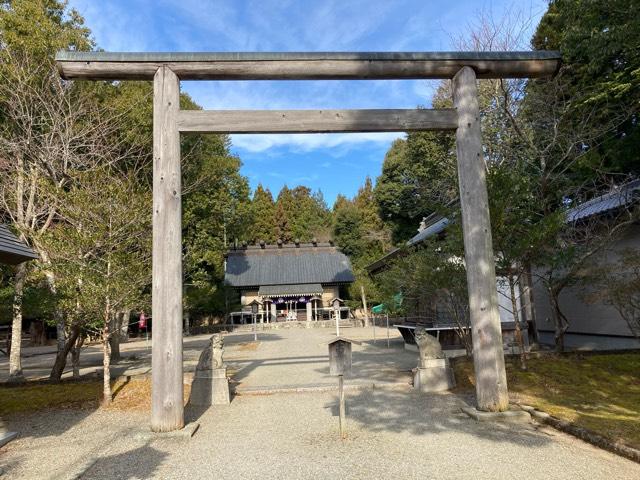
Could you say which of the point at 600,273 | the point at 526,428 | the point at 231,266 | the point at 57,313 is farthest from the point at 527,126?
the point at 231,266

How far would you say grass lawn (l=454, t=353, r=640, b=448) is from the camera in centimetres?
484

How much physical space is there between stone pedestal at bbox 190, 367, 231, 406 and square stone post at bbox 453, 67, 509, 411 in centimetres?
384

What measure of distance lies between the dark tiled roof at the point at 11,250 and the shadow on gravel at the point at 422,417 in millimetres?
4787

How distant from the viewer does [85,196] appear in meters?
7.52

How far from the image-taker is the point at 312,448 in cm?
458

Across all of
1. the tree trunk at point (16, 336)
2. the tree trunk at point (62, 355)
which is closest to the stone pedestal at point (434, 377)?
the tree trunk at point (62, 355)

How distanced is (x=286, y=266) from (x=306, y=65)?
30239mm

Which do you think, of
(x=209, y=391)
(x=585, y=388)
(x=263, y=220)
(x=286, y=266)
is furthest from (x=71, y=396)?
(x=263, y=220)

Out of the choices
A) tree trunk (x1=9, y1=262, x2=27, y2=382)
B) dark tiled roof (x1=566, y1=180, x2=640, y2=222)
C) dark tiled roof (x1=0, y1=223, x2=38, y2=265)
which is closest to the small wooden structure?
dark tiled roof (x1=0, y1=223, x2=38, y2=265)

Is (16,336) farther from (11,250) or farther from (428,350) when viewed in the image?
(428,350)

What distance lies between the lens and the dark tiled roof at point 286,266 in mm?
33625

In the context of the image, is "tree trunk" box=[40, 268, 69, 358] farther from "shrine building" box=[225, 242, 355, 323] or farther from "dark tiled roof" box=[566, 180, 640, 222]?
"shrine building" box=[225, 242, 355, 323]

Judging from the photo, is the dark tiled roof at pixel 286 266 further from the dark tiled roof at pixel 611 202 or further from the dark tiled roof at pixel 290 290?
the dark tiled roof at pixel 611 202

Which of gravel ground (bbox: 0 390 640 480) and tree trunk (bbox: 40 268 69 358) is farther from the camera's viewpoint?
tree trunk (bbox: 40 268 69 358)
